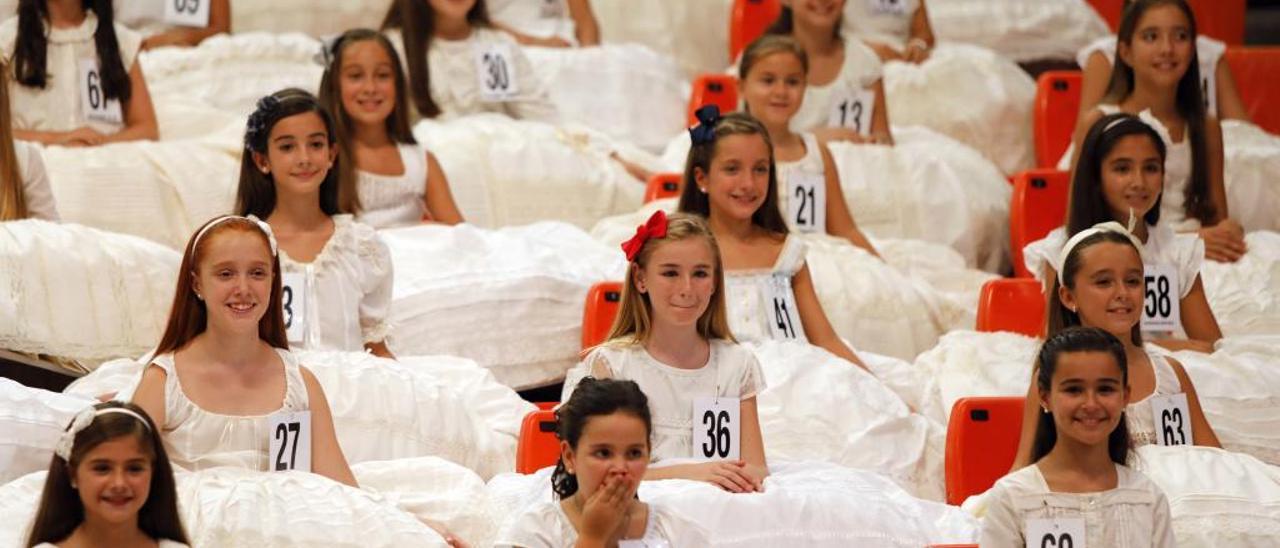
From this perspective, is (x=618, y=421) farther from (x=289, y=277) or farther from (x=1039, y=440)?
(x=289, y=277)

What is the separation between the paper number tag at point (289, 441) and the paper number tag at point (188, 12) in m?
2.82

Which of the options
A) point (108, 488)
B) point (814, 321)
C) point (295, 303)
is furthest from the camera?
point (814, 321)

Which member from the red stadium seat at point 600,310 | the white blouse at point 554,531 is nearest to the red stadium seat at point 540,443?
the white blouse at point 554,531

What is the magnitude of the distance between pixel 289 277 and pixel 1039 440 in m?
1.69

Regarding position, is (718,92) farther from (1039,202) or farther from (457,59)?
(1039,202)

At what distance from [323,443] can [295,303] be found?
74cm

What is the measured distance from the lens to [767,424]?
5.10 metres

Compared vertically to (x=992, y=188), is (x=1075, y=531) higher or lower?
lower

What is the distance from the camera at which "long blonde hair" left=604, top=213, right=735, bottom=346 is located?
470cm

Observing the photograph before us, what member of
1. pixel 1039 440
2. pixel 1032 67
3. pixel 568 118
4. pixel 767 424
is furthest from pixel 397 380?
pixel 1032 67

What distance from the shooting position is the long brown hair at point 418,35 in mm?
6742

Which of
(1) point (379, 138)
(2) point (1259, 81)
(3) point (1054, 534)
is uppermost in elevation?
(2) point (1259, 81)

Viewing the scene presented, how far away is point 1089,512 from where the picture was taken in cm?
422

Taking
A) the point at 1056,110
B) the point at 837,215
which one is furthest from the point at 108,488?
the point at 1056,110
